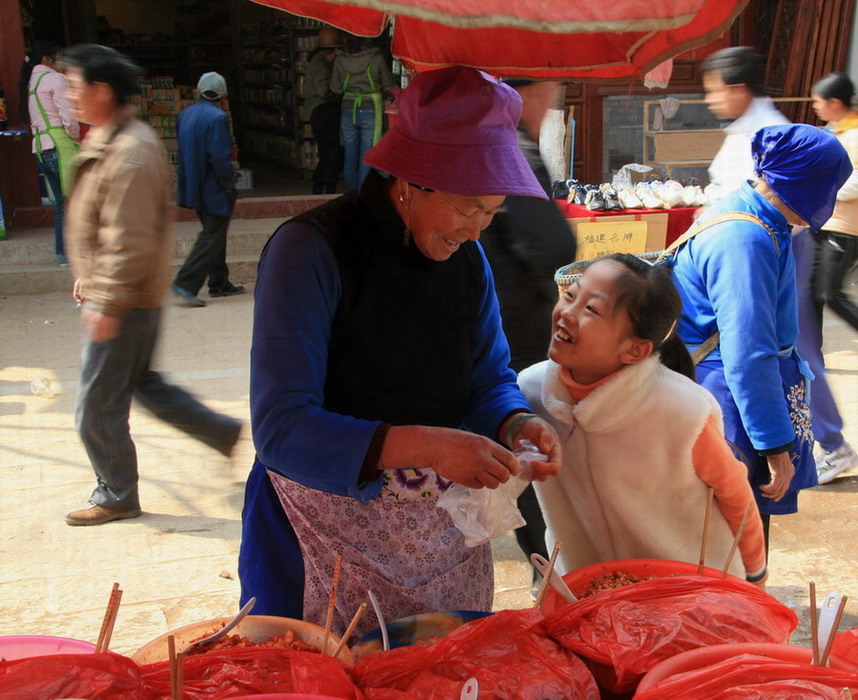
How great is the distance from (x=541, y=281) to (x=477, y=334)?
3.00 ft

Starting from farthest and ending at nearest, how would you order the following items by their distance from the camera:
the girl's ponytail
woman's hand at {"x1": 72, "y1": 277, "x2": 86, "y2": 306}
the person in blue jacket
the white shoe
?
1. the person in blue jacket
2. the white shoe
3. woman's hand at {"x1": 72, "y1": 277, "x2": 86, "y2": 306}
4. the girl's ponytail

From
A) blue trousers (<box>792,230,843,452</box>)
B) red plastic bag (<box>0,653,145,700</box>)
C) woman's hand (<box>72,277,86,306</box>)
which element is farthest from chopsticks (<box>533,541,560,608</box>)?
blue trousers (<box>792,230,843,452</box>)

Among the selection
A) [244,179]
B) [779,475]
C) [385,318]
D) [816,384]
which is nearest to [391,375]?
[385,318]

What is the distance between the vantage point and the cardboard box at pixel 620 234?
19.0 ft

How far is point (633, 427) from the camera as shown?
6.20ft

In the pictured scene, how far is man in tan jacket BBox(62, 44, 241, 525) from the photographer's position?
10.5 ft

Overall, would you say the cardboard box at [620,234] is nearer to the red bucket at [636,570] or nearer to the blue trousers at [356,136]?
the blue trousers at [356,136]

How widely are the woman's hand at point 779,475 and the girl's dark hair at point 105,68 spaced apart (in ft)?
8.64

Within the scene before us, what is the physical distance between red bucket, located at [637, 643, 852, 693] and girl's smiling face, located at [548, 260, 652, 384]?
665mm

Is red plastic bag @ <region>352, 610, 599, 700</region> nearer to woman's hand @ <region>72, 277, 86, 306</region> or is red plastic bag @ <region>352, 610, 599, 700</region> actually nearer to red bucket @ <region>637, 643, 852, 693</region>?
red bucket @ <region>637, 643, 852, 693</region>

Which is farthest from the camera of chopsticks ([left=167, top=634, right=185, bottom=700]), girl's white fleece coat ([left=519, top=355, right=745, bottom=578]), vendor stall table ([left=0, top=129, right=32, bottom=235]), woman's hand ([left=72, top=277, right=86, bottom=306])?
vendor stall table ([left=0, top=129, right=32, bottom=235])

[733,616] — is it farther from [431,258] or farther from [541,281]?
[541,281]

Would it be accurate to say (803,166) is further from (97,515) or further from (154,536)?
(97,515)

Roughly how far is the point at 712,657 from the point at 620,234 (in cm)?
480
